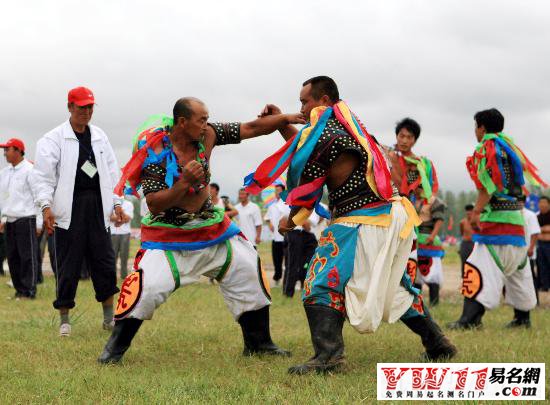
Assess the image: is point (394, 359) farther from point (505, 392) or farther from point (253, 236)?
point (253, 236)

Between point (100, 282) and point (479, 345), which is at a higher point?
point (100, 282)

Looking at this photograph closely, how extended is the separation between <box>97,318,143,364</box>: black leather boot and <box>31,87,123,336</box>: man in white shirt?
147 centimetres

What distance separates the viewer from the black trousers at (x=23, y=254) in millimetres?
10008

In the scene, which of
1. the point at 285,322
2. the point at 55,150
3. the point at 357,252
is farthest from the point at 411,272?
the point at 55,150

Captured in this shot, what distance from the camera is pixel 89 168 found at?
6523 mm

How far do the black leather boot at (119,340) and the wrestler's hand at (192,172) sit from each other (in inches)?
45.7

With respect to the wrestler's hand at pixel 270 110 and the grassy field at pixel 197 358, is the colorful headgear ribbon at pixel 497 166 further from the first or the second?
the wrestler's hand at pixel 270 110

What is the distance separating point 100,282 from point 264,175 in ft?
8.29

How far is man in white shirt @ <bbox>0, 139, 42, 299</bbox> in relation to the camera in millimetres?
10109

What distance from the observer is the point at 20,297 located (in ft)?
32.8

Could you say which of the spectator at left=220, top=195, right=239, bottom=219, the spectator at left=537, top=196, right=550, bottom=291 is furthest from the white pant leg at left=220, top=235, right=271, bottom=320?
the spectator at left=537, top=196, right=550, bottom=291

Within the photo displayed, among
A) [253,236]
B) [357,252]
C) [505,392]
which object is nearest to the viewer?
[505,392]

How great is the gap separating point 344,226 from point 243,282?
1.02m

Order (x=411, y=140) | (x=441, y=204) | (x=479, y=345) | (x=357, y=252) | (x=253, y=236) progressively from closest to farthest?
(x=357, y=252)
(x=479, y=345)
(x=411, y=140)
(x=441, y=204)
(x=253, y=236)
